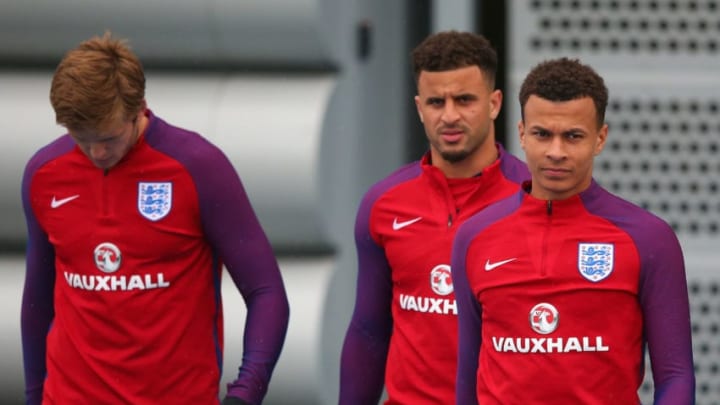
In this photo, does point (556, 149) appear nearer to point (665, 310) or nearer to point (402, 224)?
point (665, 310)

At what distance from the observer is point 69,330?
370cm

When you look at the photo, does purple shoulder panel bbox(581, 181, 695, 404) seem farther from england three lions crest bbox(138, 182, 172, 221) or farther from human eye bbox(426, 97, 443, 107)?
england three lions crest bbox(138, 182, 172, 221)

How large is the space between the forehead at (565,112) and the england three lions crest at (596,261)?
24 centimetres

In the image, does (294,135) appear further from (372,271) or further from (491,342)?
(491,342)

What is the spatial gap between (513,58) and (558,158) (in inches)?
92.7

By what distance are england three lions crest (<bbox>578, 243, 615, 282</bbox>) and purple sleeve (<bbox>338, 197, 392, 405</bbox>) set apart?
2.56ft

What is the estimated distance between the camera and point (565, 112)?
10.9 ft

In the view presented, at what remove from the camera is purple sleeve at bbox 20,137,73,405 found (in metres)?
3.81

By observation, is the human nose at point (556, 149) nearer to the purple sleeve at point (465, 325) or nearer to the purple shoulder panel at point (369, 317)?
the purple sleeve at point (465, 325)

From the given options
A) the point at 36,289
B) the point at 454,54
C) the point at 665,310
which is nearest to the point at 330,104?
the point at 454,54

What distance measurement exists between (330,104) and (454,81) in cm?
125

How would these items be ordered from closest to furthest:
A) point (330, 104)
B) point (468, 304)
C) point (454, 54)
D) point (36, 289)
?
point (468, 304), point (36, 289), point (454, 54), point (330, 104)

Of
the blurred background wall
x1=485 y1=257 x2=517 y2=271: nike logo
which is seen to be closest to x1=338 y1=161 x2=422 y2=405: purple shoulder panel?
x1=485 y1=257 x2=517 y2=271: nike logo

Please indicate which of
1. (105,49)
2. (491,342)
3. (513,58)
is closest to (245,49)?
(513,58)
